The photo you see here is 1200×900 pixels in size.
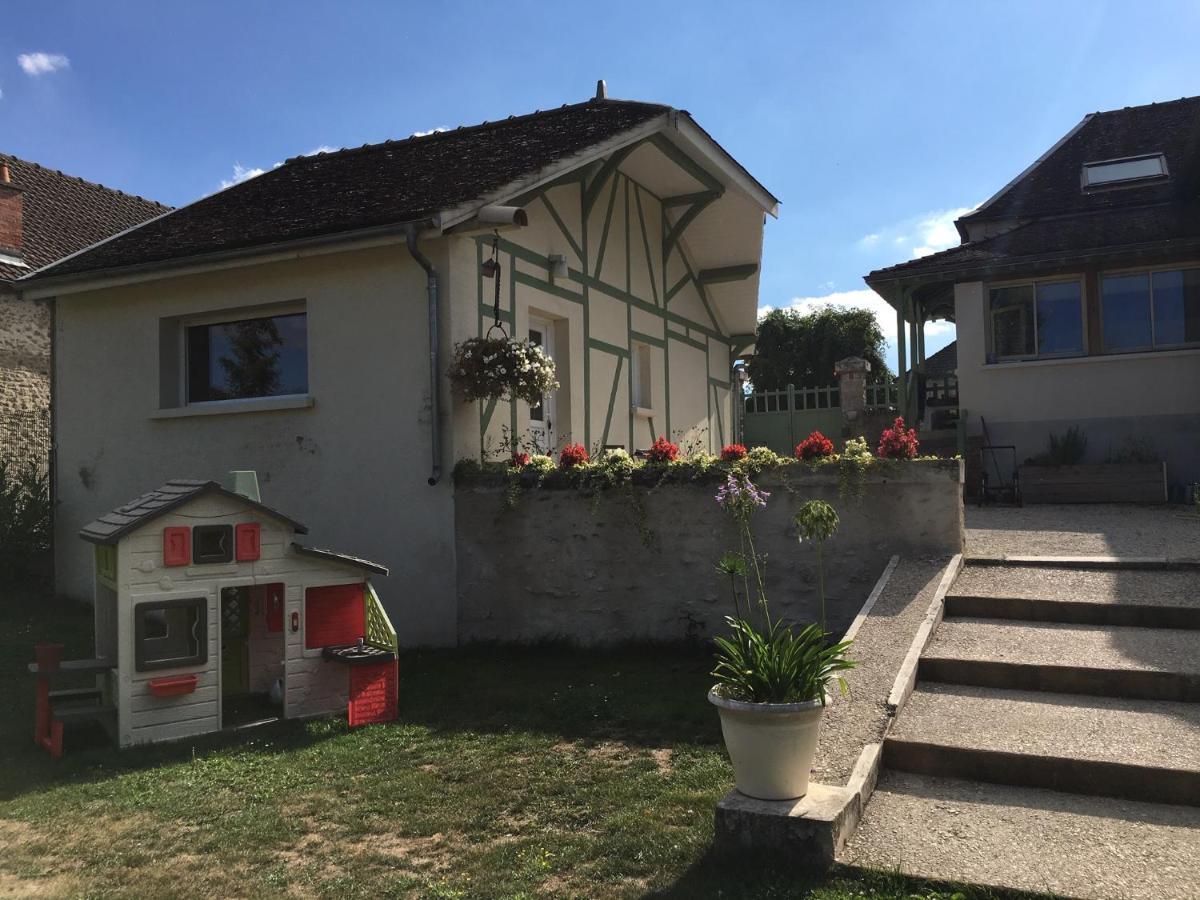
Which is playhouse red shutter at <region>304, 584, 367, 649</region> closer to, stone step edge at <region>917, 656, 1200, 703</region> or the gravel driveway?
stone step edge at <region>917, 656, 1200, 703</region>

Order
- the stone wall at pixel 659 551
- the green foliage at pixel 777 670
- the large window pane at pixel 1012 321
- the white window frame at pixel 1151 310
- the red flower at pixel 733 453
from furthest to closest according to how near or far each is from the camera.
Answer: the large window pane at pixel 1012 321 → the white window frame at pixel 1151 310 → the red flower at pixel 733 453 → the stone wall at pixel 659 551 → the green foliage at pixel 777 670

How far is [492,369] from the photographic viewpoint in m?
7.73

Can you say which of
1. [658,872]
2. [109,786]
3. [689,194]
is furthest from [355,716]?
[689,194]

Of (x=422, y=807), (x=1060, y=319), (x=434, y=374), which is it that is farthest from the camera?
(x=1060, y=319)

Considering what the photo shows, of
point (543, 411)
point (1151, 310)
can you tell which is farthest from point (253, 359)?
point (1151, 310)

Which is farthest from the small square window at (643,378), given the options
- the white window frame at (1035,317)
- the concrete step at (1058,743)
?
the concrete step at (1058,743)

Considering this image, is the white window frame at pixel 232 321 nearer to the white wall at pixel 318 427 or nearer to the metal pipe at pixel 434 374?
the white wall at pixel 318 427

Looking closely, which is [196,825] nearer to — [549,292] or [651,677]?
[651,677]

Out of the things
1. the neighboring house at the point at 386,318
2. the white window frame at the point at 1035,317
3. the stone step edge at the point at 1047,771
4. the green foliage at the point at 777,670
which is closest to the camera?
A: the green foliage at the point at 777,670

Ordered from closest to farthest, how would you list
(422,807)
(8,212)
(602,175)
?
(422,807), (602,175), (8,212)

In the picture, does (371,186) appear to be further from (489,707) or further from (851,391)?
(851,391)

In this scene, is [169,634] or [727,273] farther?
[727,273]

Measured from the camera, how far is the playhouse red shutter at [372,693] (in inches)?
229

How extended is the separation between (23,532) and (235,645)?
5570 mm
